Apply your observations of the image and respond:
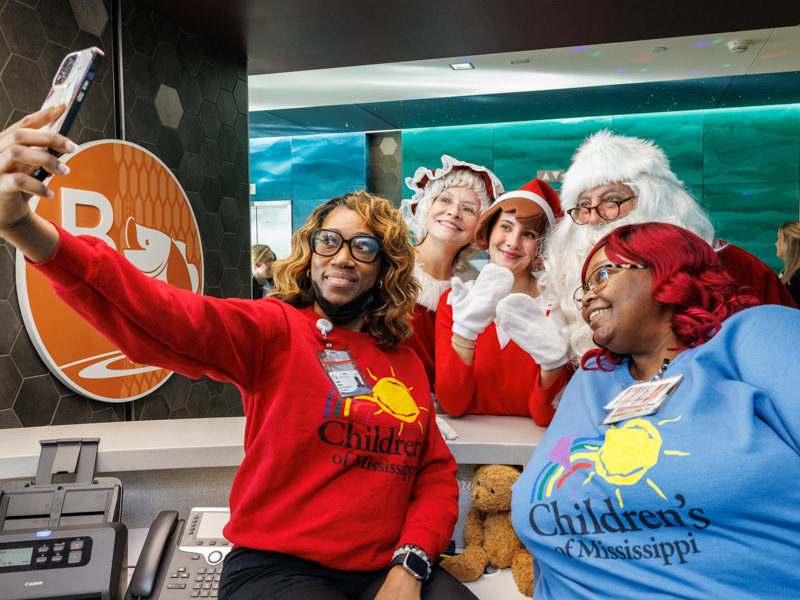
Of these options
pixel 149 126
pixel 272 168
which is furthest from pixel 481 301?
pixel 272 168

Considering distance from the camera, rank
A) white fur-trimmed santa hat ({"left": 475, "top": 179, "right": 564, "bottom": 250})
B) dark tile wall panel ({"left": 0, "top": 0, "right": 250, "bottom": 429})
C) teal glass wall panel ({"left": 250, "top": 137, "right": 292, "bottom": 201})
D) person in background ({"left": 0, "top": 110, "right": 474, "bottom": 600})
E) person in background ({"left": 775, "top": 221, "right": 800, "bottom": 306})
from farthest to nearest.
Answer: teal glass wall panel ({"left": 250, "top": 137, "right": 292, "bottom": 201}) < person in background ({"left": 775, "top": 221, "right": 800, "bottom": 306}) < dark tile wall panel ({"left": 0, "top": 0, "right": 250, "bottom": 429}) < white fur-trimmed santa hat ({"left": 475, "top": 179, "right": 564, "bottom": 250}) < person in background ({"left": 0, "top": 110, "right": 474, "bottom": 600})

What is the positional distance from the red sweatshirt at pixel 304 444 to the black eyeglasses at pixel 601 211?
0.89 metres

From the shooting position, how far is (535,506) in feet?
4.38

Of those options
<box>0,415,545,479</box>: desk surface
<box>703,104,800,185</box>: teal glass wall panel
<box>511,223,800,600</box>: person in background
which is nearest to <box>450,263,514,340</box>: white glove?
<box>0,415,545,479</box>: desk surface

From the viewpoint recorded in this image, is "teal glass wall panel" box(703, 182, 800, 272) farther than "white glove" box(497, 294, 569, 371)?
Yes

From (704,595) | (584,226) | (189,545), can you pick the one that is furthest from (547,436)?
(189,545)

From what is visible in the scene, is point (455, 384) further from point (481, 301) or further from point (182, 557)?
point (182, 557)

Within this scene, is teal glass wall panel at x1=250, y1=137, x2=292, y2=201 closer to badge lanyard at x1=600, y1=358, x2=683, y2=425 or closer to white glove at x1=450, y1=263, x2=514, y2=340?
white glove at x1=450, y1=263, x2=514, y2=340

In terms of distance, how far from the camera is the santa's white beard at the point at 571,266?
185 centimetres

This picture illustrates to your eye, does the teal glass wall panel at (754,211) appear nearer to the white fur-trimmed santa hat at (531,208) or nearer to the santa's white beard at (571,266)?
the white fur-trimmed santa hat at (531,208)

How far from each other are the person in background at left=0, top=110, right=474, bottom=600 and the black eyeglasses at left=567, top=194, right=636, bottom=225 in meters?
0.65

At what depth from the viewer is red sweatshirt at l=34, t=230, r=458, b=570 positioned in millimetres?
1280

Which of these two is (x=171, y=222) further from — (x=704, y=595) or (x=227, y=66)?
(x=704, y=595)

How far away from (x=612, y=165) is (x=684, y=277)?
2.27 ft
